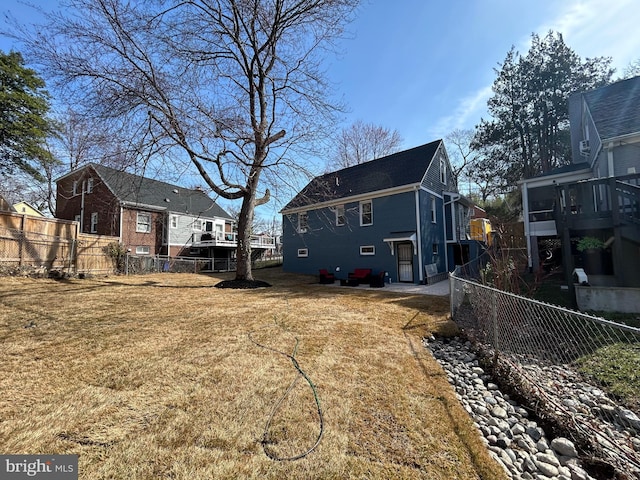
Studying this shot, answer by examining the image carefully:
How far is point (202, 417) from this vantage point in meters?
2.52

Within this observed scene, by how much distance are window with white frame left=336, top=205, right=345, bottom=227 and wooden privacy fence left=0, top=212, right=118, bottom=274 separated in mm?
12827

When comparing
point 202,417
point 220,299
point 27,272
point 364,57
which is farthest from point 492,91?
point 27,272

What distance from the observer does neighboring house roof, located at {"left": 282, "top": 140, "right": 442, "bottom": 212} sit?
14.7 meters

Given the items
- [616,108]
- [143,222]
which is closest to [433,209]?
[616,108]

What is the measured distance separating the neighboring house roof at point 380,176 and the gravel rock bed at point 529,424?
1092 centimetres

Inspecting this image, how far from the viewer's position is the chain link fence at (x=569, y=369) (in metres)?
2.61

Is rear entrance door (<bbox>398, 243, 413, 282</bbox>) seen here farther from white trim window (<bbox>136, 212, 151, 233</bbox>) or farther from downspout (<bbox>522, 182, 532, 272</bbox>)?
white trim window (<bbox>136, 212, 151, 233</bbox>)

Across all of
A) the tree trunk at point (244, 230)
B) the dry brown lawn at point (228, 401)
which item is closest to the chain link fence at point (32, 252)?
the dry brown lawn at point (228, 401)

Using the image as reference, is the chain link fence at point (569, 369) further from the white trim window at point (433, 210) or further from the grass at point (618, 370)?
the white trim window at point (433, 210)

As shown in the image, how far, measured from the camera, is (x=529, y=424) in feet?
9.59

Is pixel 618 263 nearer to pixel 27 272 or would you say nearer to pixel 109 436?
pixel 109 436

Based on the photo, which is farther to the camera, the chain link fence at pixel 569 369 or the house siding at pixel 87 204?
→ the house siding at pixel 87 204

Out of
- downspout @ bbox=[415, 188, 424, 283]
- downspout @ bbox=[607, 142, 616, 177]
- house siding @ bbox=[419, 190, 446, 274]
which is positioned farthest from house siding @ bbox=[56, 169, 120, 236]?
downspout @ bbox=[607, 142, 616, 177]

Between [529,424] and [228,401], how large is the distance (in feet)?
10.4
